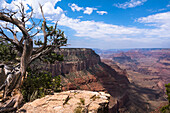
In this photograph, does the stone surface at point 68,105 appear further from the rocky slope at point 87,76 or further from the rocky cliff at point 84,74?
the rocky cliff at point 84,74

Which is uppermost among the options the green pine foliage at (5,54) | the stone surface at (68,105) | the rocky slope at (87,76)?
the green pine foliage at (5,54)

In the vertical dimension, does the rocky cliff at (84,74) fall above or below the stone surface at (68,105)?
below

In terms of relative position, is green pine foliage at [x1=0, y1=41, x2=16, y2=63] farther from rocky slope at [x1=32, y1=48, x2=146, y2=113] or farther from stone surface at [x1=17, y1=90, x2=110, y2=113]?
rocky slope at [x1=32, y1=48, x2=146, y2=113]

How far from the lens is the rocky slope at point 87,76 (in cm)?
8888

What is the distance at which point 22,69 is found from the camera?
11.2 meters

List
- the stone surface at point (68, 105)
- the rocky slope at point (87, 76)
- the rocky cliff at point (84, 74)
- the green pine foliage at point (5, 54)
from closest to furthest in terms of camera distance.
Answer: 1. the stone surface at point (68, 105)
2. the green pine foliage at point (5, 54)
3. the rocky slope at point (87, 76)
4. the rocky cliff at point (84, 74)

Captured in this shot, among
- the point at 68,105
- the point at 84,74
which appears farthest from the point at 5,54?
the point at 84,74

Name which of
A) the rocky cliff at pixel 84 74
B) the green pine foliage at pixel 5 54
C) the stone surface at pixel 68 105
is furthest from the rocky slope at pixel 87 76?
the stone surface at pixel 68 105

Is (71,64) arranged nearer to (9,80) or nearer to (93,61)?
(93,61)

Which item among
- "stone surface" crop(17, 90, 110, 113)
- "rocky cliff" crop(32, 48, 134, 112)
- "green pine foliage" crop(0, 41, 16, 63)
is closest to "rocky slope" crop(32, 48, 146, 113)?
"rocky cliff" crop(32, 48, 134, 112)

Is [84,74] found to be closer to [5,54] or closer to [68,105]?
[5,54]

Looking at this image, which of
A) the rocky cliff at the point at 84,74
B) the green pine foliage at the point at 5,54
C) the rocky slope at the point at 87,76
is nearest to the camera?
the green pine foliage at the point at 5,54

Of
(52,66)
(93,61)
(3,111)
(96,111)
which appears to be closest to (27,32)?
(3,111)

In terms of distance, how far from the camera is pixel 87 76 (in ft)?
331
